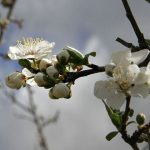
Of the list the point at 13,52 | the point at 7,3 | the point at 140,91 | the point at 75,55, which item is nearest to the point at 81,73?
the point at 75,55

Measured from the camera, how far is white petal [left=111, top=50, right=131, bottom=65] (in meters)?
1.42

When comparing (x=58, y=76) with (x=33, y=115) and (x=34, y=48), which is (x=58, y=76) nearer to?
(x=34, y=48)

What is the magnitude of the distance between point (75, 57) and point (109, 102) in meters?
0.17

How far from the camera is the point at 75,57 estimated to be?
4.97ft

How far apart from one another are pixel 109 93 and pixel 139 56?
17 centimetres

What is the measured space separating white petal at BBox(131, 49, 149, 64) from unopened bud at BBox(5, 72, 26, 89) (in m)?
0.38

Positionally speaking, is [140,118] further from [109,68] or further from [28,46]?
[28,46]

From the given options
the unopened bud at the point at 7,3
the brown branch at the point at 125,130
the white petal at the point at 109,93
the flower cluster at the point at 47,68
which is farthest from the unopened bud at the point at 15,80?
the unopened bud at the point at 7,3

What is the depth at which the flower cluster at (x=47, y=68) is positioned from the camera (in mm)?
1478

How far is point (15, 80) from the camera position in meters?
1.59

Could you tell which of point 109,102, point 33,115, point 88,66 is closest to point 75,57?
point 88,66

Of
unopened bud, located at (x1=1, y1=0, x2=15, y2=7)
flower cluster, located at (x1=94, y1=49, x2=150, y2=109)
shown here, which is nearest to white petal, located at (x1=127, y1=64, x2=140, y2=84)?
flower cluster, located at (x1=94, y1=49, x2=150, y2=109)

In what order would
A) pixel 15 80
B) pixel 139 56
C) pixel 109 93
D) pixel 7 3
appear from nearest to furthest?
1. pixel 139 56
2. pixel 109 93
3. pixel 15 80
4. pixel 7 3

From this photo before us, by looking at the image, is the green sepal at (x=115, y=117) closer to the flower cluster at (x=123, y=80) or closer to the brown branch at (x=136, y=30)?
the flower cluster at (x=123, y=80)
